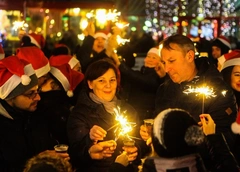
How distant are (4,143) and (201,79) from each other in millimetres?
1890

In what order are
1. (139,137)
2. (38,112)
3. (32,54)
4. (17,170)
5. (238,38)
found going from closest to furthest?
(17,170) → (139,137) → (38,112) → (32,54) → (238,38)

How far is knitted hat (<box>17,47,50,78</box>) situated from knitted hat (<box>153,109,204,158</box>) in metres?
3.10

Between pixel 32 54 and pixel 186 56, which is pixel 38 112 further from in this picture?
pixel 186 56

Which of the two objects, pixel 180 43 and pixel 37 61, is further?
pixel 37 61

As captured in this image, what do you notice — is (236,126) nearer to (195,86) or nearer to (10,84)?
(195,86)

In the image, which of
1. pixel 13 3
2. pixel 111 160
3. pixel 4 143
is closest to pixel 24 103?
pixel 4 143

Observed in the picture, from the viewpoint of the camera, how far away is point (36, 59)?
238 inches

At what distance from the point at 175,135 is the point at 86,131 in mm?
1857

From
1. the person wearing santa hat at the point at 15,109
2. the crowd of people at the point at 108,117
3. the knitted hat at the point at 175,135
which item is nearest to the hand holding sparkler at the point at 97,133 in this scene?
the crowd of people at the point at 108,117

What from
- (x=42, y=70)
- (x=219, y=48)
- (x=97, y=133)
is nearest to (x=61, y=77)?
(x=42, y=70)

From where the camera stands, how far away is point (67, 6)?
55.2ft

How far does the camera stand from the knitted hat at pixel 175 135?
305cm

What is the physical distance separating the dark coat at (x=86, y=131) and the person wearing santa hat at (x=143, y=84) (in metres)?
2.93

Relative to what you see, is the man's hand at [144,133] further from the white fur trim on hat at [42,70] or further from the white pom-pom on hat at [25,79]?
the white fur trim on hat at [42,70]
